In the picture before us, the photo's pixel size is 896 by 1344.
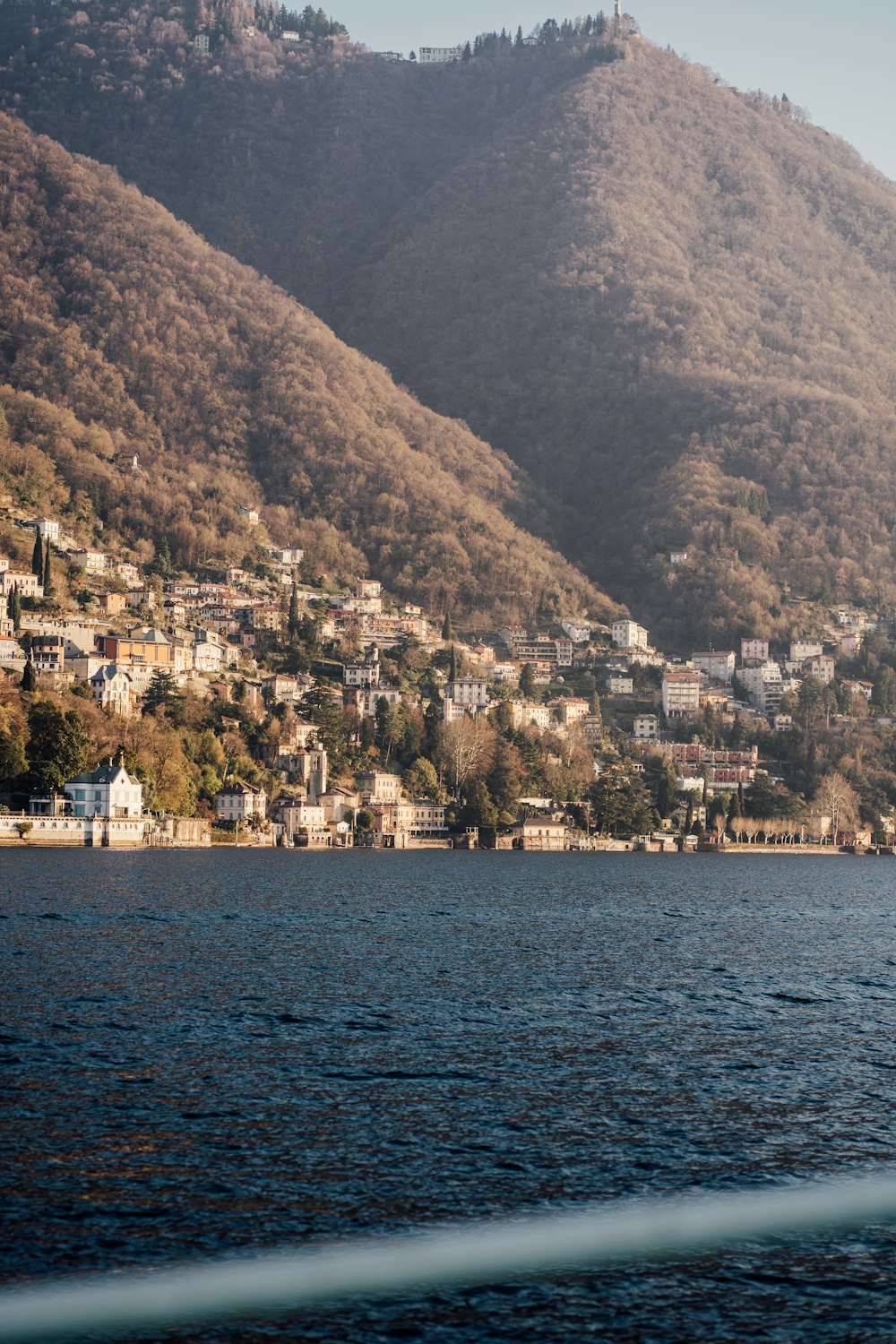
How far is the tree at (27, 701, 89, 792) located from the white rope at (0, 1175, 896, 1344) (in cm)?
9422

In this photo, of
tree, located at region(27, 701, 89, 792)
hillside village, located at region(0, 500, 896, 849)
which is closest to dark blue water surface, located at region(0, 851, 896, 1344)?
tree, located at region(27, 701, 89, 792)

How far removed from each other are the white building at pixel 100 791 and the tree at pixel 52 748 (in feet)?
3.17

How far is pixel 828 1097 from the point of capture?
30.3m

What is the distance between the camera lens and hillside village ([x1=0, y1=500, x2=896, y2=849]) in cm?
12150

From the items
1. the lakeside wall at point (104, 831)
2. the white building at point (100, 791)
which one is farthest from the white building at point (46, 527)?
the white building at point (100, 791)

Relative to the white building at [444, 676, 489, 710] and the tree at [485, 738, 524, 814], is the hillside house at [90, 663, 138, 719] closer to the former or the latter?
the tree at [485, 738, 524, 814]

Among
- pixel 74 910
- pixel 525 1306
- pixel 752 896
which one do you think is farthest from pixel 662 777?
pixel 525 1306

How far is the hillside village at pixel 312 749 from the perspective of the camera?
121500mm

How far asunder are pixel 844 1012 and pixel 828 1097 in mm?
12114

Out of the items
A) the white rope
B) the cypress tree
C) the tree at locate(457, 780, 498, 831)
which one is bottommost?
the white rope

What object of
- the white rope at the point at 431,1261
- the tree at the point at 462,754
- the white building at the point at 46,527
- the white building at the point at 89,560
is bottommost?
the white rope at the point at 431,1261

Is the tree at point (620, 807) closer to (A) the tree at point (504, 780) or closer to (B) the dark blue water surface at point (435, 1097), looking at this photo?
(A) the tree at point (504, 780)

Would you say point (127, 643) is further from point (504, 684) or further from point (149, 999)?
point (149, 999)

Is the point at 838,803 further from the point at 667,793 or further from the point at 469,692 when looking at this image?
the point at 469,692
